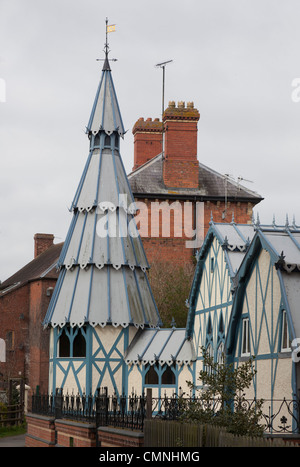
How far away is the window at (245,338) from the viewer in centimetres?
2365

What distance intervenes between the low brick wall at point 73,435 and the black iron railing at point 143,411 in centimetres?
24

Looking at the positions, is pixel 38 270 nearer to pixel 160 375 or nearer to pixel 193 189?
pixel 193 189

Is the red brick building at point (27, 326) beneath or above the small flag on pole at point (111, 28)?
beneath

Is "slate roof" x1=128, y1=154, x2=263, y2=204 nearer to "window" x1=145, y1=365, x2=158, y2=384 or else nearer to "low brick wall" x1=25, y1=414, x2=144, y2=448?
"window" x1=145, y1=365, x2=158, y2=384

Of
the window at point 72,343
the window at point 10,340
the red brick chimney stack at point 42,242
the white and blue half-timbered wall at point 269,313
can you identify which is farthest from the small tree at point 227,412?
the red brick chimney stack at point 42,242

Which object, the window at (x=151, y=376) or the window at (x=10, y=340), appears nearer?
the window at (x=151, y=376)

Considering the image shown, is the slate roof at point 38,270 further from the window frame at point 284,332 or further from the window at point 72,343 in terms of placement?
the window frame at point 284,332

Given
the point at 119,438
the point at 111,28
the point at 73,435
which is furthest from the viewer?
the point at 111,28

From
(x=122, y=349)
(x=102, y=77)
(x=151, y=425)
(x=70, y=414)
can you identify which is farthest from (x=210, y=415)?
(x=102, y=77)

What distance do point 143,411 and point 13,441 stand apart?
16.4 m

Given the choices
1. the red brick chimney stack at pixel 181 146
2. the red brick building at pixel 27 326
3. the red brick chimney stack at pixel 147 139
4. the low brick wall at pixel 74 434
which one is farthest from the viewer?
the red brick building at pixel 27 326

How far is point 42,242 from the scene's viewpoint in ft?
221

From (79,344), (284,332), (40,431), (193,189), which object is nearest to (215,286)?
(284,332)
